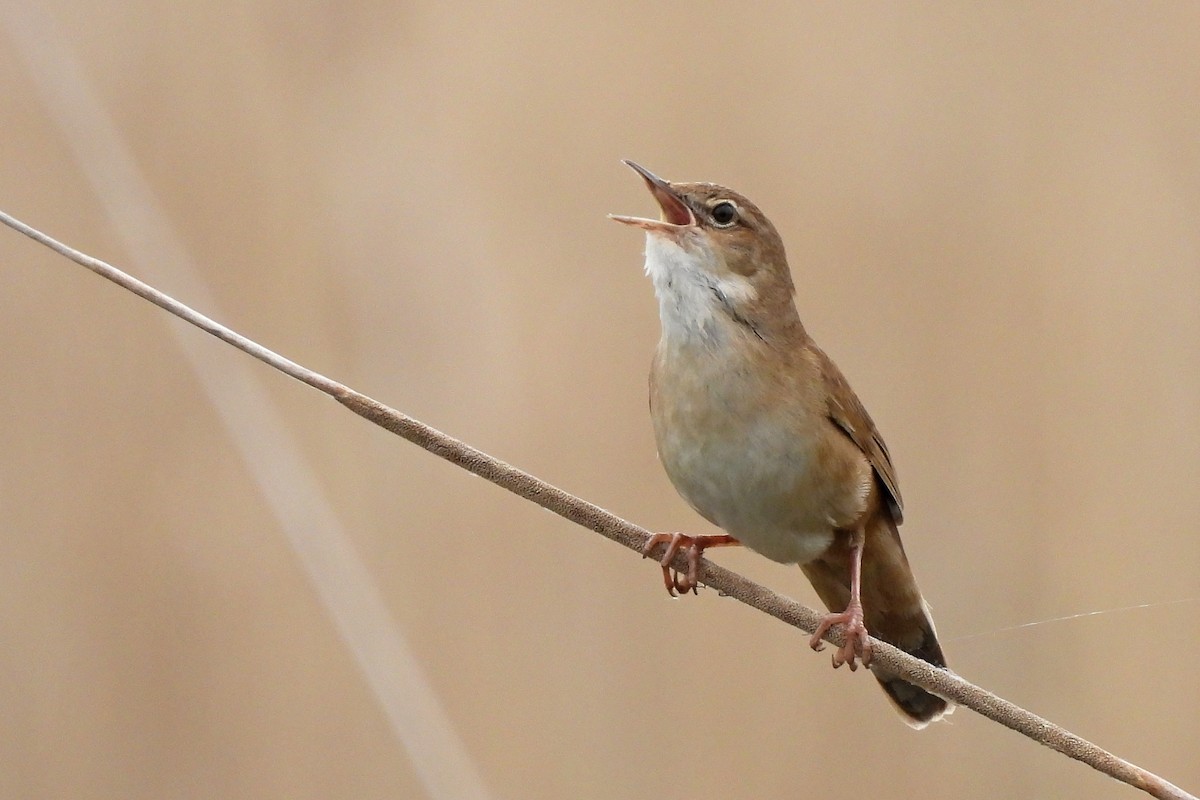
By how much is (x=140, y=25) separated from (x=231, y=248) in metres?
0.55

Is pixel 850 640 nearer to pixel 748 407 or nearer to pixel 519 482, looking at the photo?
pixel 748 407

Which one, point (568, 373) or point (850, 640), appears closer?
point (850, 640)

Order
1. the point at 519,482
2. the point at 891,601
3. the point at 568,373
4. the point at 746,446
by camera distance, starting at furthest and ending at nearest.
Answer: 1. the point at 568,373
2. the point at 891,601
3. the point at 746,446
4. the point at 519,482

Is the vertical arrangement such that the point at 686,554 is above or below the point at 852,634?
above

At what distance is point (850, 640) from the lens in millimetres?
1573

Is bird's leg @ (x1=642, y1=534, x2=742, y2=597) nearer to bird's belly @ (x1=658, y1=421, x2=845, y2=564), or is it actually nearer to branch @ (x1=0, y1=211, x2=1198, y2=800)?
bird's belly @ (x1=658, y1=421, x2=845, y2=564)

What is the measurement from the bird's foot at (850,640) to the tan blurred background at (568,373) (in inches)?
34.5

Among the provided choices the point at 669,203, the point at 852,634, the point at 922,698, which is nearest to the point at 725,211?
the point at 669,203

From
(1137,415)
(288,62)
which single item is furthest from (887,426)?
(288,62)

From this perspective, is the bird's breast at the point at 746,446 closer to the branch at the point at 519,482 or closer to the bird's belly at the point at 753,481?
the bird's belly at the point at 753,481

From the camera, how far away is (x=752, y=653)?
2490 mm

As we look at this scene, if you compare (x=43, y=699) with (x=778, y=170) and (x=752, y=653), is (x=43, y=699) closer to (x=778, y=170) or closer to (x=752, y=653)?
(x=752, y=653)

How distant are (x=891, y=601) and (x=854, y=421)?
34 centimetres

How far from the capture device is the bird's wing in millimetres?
1642
